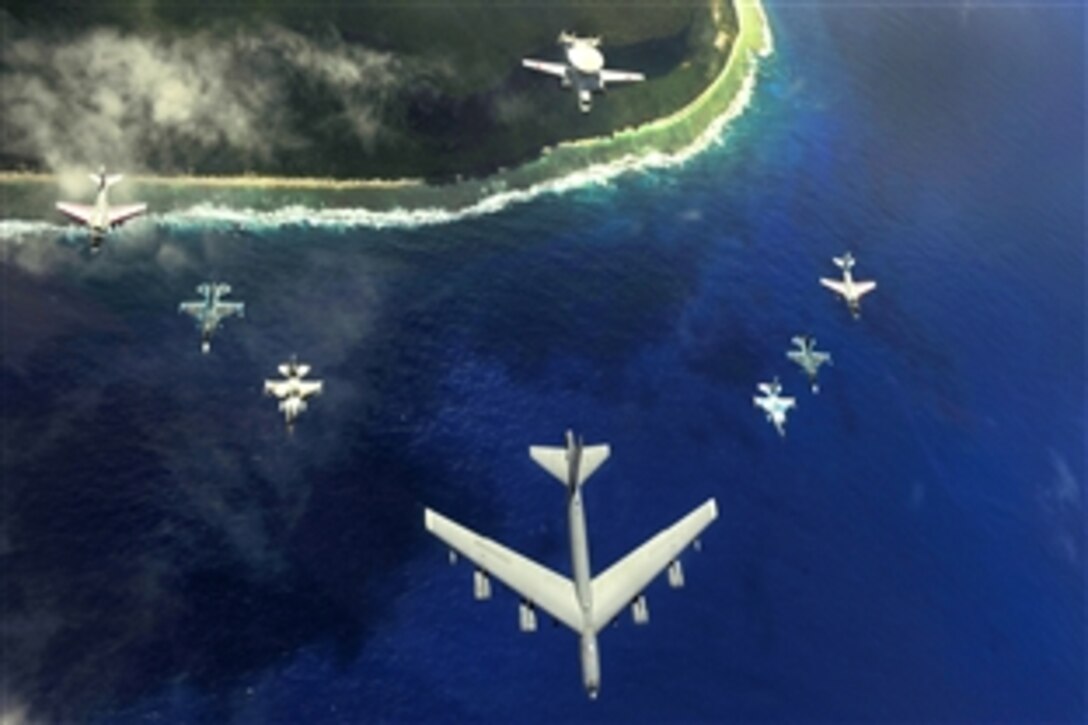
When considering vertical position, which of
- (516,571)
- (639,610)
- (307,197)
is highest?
(307,197)

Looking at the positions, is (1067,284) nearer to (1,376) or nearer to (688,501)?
(688,501)

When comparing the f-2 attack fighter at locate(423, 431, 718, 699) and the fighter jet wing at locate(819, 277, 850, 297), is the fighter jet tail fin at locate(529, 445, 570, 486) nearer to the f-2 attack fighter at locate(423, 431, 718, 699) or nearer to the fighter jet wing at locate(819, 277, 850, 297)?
the f-2 attack fighter at locate(423, 431, 718, 699)

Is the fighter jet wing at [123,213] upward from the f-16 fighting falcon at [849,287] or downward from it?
upward

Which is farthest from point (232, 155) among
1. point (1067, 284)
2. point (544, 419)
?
point (1067, 284)

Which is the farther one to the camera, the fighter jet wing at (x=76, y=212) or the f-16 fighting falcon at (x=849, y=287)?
the f-16 fighting falcon at (x=849, y=287)

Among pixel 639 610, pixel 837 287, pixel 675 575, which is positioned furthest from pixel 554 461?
pixel 837 287

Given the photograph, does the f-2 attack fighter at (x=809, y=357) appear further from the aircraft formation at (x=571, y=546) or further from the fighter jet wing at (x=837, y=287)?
the fighter jet wing at (x=837, y=287)

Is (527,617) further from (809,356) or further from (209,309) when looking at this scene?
(809,356)

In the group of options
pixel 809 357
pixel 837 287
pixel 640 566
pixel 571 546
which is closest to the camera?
pixel 640 566

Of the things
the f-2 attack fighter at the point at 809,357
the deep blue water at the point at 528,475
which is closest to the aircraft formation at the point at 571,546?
the deep blue water at the point at 528,475
